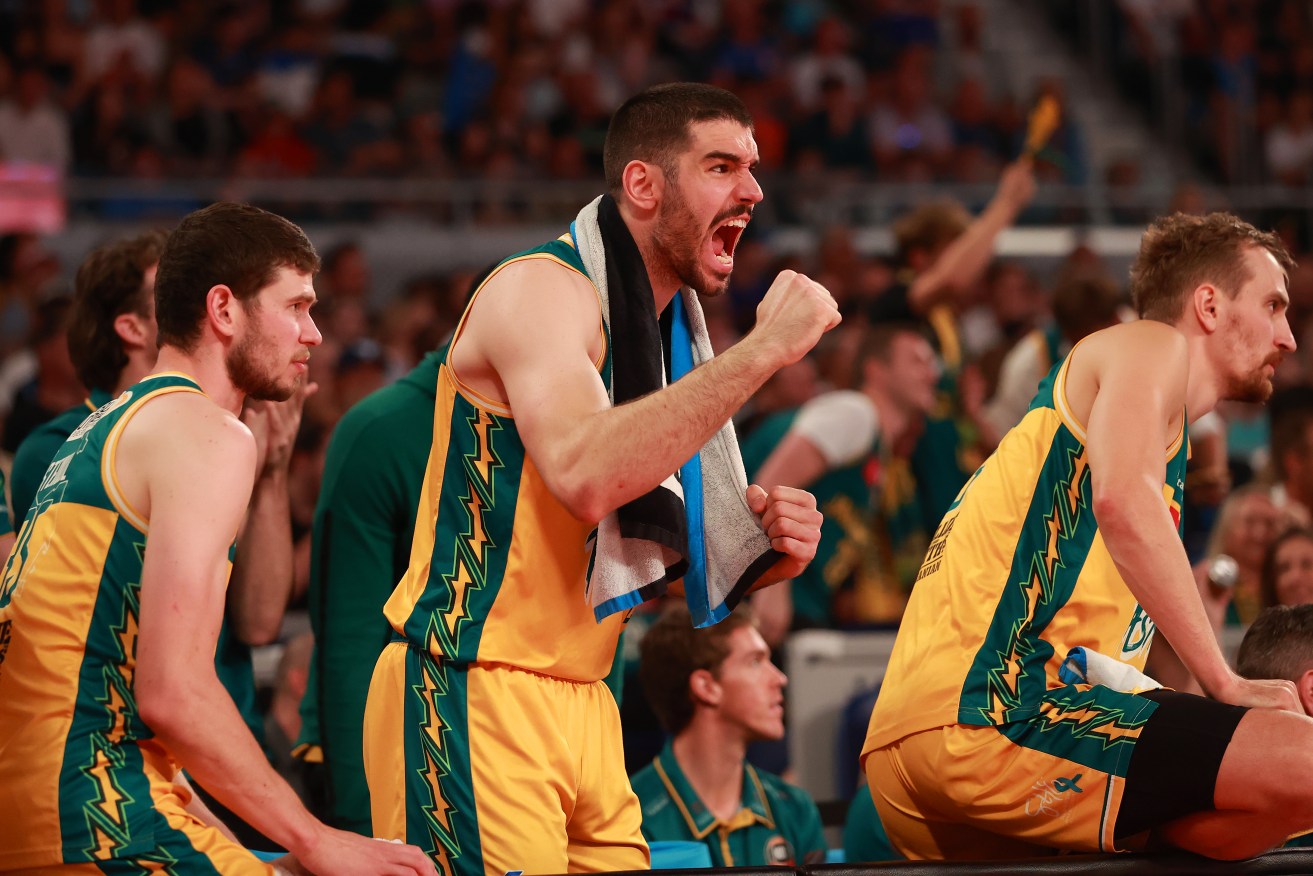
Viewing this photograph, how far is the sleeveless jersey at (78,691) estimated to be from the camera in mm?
2717

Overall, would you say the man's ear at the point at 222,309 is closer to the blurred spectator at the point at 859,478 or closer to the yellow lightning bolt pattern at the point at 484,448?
the yellow lightning bolt pattern at the point at 484,448

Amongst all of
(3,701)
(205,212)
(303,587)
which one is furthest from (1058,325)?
(3,701)

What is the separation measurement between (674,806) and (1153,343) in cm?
242

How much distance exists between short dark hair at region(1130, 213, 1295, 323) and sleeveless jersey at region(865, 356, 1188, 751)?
1.07 ft

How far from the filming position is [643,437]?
280 cm

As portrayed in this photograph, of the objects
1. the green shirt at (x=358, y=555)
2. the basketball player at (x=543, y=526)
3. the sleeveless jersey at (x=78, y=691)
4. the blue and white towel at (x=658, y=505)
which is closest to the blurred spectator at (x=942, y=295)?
the green shirt at (x=358, y=555)

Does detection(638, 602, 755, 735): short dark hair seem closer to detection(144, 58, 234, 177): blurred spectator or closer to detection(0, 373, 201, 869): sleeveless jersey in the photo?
detection(0, 373, 201, 869): sleeveless jersey

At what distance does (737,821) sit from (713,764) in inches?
Result: 7.8

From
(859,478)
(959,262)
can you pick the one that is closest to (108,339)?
A: (859,478)

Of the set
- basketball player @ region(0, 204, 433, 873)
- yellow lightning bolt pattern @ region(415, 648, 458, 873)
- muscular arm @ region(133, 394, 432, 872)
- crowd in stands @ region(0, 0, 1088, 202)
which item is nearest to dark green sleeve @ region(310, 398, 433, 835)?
yellow lightning bolt pattern @ region(415, 648, 458, 873)

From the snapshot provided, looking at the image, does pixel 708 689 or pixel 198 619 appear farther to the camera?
pixel 708 689

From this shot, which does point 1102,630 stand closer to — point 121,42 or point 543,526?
point 543,526

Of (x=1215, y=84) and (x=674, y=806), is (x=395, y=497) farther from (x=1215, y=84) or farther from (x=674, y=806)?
(x=1215, y=84)

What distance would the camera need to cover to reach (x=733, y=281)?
10.8m
